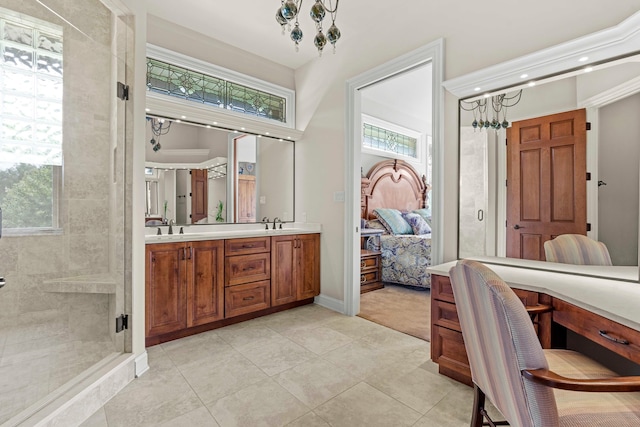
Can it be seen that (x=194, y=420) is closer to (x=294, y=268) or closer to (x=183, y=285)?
(x=183, y=285)

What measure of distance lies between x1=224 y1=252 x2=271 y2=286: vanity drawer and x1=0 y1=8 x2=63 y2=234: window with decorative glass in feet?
4.49

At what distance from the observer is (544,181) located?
1.87 m

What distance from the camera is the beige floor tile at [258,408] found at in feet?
5.13

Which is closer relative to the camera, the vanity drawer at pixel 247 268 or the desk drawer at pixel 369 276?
the vanity drawer at pixel 247 268

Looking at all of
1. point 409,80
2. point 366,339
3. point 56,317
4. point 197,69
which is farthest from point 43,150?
point 409,80

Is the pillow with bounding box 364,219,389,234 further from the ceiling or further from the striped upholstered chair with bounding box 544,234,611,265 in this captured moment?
the striped upholstered chair with bounding box 544,234,611,265

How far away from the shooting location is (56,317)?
2186 mm

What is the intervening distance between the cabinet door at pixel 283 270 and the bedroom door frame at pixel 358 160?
1.94 feet

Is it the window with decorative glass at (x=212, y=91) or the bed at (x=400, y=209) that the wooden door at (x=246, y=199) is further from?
the bed at (x=400, y=209)

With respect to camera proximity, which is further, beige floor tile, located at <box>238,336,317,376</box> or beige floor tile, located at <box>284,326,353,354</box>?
beige floor tile, located at <box>284,326,353,354</box>

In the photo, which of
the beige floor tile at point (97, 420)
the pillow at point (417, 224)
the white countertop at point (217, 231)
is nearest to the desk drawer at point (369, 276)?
the pillow at point (417, 224)

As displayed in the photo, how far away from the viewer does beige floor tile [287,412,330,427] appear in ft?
5.03

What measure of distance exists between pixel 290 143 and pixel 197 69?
1303 mm

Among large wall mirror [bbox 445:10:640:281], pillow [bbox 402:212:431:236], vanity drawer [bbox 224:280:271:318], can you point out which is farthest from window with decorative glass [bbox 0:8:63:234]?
pillow [bbox 402:212:431:236]
